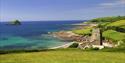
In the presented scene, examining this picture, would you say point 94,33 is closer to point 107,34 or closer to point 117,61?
point 107,34

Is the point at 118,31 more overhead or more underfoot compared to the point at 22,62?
more underfoot

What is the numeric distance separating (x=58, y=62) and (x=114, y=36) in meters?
82.3

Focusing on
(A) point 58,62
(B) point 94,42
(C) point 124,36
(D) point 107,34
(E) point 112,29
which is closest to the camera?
(A) point 58,62

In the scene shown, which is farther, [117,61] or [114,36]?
[114,36]

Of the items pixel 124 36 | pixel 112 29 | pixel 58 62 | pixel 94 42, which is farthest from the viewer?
pixel 112 29

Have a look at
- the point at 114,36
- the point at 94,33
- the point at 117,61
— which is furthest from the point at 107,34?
the point at 117,61

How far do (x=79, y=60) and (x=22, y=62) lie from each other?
14.2ft

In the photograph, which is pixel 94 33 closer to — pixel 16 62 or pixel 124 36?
pixel 124 36

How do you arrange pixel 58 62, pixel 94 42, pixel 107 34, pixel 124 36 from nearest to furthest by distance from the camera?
pixel 58 62, pixel 94 42, pixel 124 36, pixel 107 34

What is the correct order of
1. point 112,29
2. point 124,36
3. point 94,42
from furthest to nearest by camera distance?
point 112,29 < point 124,36 < point 94,42

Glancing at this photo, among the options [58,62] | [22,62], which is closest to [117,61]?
[58,62]

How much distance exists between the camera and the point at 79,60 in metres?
20.8

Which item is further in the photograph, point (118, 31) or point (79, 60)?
point (118, 31)

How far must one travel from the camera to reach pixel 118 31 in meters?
110
